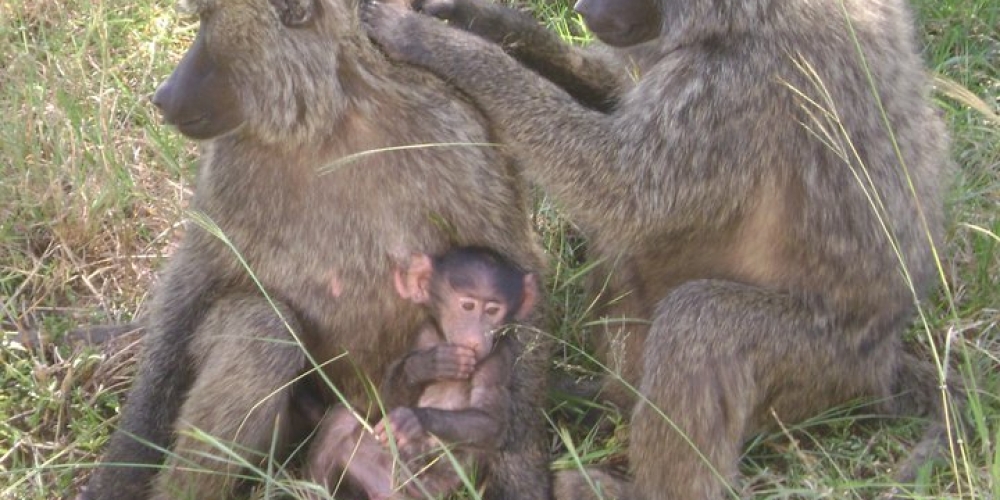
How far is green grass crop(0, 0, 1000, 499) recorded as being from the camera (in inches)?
151

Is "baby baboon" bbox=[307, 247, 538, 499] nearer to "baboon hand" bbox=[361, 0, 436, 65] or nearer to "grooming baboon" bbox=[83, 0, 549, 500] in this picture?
"grooming baboon" bbox=[83, 0, 549, 500]

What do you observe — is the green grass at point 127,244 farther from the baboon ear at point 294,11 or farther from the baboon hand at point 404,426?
the baboon ear at point 294,11

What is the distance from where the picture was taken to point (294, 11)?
3.55m

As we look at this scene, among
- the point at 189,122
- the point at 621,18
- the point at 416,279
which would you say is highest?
the point at 621,18

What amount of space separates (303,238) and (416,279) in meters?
0.32

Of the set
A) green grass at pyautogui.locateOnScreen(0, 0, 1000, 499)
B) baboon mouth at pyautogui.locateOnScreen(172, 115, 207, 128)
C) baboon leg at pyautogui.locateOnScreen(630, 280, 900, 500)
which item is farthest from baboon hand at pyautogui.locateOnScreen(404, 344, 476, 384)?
baboon mouth at pyautogui.locateOnScreen(172, 115, 207, 128)

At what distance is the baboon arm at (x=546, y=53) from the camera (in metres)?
4.16

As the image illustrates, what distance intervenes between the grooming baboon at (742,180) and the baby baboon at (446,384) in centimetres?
34

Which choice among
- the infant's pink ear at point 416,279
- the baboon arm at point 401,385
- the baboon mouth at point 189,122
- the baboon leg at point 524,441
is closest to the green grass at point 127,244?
the baboon leg at point 524,441

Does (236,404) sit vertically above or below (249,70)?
below

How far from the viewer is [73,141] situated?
4660 millimetres

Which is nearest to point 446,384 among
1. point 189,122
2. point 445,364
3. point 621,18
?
point 445,364

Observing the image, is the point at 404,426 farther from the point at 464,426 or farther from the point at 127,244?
the point at 127,244

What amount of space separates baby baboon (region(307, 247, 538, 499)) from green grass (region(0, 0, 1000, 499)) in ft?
0.78
